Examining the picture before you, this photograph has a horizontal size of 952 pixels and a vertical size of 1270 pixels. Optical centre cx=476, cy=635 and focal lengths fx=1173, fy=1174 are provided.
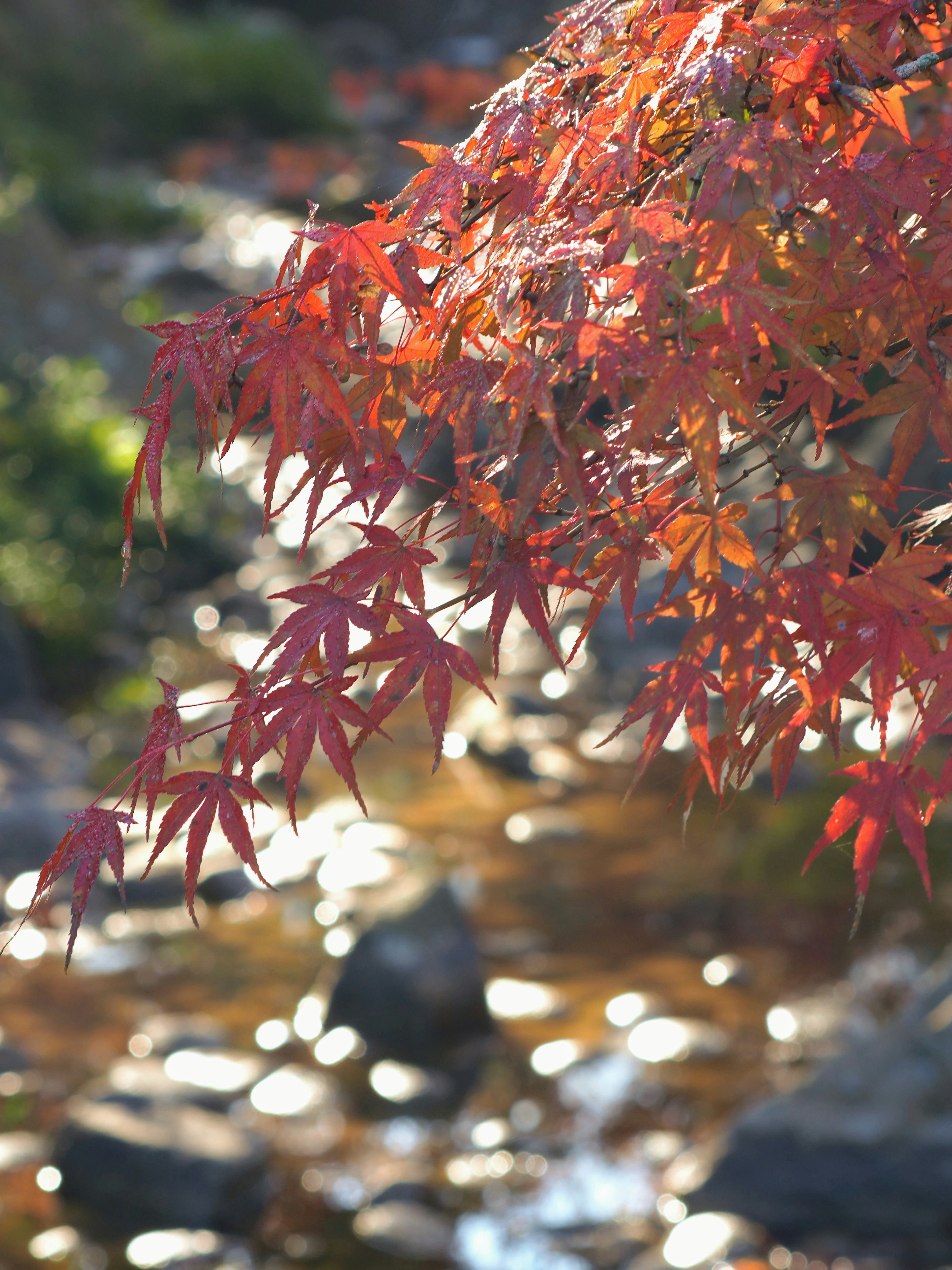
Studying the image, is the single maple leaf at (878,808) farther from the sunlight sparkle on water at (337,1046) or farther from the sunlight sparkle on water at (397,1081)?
the sunlight sparkle on water at (337,1046)

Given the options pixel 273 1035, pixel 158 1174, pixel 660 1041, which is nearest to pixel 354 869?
pixel 273 1035

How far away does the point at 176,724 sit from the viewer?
1.41 metres

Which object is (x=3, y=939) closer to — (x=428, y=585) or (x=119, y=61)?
(x=428, y=585)

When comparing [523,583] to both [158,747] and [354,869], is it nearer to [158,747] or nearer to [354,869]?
[158,747]

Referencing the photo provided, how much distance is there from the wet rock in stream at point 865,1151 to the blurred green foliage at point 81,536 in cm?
494

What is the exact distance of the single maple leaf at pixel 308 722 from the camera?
1267 mm

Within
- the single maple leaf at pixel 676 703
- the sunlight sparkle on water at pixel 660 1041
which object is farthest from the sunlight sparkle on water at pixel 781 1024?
the single maple leaf at pixel 676 703

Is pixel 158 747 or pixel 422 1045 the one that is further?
pixel 422 1045

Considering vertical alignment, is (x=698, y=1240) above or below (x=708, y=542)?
below

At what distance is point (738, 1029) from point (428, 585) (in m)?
4.76

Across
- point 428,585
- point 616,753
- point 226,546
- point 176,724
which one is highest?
point 226,546

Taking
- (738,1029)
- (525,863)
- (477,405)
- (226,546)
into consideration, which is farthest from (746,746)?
(226,546)

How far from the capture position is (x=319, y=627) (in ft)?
4.11

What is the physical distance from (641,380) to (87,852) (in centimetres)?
80
